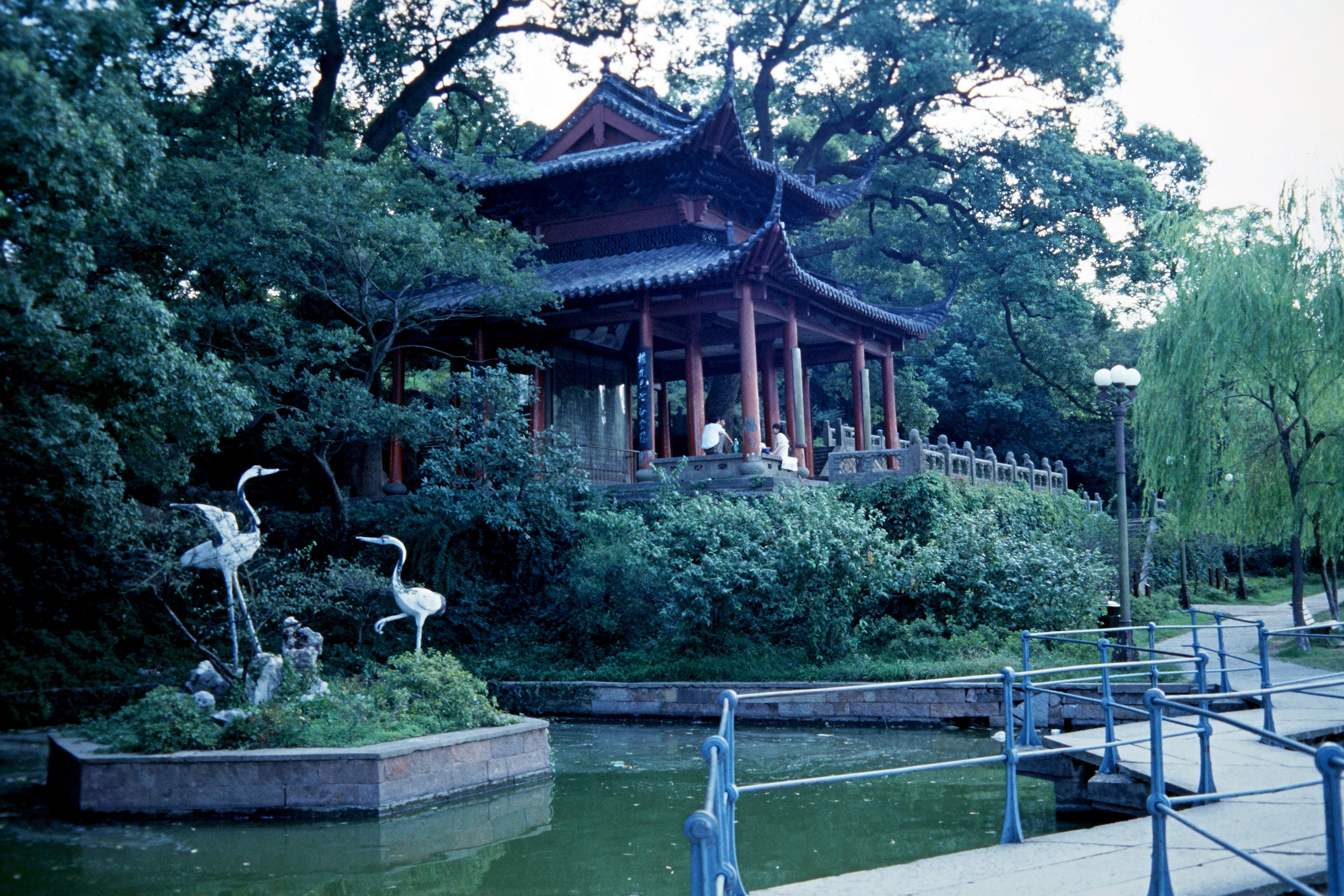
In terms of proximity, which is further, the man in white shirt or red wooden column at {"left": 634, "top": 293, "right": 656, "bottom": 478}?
red wooden column at {"left": 634, "top": 293, "right": 656, "bottom": 478}

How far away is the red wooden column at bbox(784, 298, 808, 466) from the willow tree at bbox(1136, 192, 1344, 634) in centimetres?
559

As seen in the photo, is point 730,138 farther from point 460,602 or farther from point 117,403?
point 117,403

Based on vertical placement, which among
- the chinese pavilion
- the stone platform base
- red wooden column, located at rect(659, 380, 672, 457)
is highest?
the chinese pavilion

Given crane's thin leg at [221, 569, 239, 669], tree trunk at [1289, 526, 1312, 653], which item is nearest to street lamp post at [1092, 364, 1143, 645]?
tree trunk at [1289, 526, 1312, 653]

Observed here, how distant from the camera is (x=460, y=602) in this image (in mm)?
16609

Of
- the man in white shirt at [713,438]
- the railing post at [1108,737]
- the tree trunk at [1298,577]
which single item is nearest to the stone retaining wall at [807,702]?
the railing post at [1108,737]

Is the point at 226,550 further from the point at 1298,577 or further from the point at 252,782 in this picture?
the point at 1298,577

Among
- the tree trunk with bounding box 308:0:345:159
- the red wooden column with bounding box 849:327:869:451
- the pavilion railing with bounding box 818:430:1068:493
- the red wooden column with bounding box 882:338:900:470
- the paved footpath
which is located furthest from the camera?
the red wooden column with bounding box 882:338:900:470

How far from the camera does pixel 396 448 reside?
63.3 ft

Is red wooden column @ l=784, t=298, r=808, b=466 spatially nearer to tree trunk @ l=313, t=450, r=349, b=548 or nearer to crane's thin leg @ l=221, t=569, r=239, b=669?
tree trunk @ l=313, t=450, r=349, b=548

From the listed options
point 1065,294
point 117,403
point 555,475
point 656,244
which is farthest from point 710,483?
point 1065,294

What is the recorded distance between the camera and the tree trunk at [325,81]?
70.4 ft

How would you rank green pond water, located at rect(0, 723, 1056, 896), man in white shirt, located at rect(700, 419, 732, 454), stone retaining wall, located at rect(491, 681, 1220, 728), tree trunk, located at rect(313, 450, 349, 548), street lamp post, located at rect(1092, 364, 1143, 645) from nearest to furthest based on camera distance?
green pond water, located at rect(0, 723, 1056, 896) < stone retaining wall, located at rect(491, 681, 1220, 728) < street lamp post, located at rect(1092, 364, 1143, 645) < tree trunk, located at rect(313, 450, 349, 548) < man in white shirt, located at rect(700, 419, 732, 454)

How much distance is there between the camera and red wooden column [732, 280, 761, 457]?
17.0 m
